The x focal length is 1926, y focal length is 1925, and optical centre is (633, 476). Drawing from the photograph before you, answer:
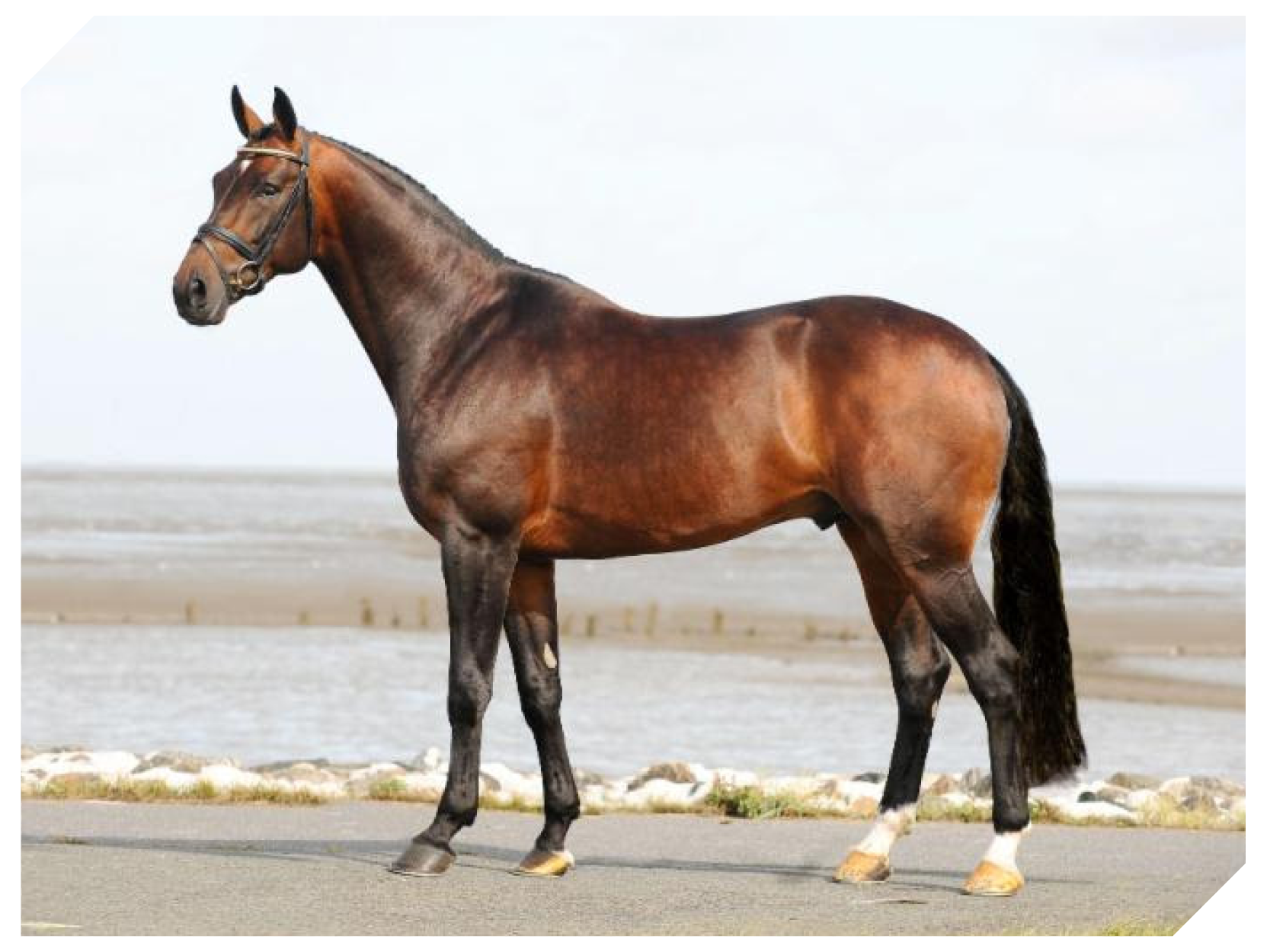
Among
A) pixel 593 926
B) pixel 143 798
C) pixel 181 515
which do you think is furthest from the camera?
pixel 181 515

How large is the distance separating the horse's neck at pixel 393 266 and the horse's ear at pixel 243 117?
0.98 ft

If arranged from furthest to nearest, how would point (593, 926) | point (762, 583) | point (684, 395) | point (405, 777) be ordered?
point (762, 583) < point (405, 777) < point (684, 395) < point (593, 926)

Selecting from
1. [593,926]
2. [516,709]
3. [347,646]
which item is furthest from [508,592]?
[347,646]

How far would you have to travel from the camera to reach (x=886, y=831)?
26.6ft

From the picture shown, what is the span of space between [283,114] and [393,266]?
31.2 inches

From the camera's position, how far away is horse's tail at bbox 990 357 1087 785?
8070mm

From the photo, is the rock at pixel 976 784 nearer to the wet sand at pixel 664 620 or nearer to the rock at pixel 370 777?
the rock at pixel 370 777

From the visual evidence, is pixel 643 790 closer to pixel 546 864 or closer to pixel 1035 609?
pixel 546 864

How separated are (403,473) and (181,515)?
6085cm

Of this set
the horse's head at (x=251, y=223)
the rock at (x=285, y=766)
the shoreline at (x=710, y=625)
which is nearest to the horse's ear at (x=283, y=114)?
the horse's head at (x=251, y=223)

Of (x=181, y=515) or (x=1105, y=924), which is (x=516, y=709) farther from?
(x=181, y=515)

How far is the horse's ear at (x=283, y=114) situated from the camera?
26.4ft

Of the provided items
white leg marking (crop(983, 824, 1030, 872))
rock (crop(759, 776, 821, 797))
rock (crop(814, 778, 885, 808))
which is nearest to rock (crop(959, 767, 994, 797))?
rock (crop(814, 778, 885, 808))

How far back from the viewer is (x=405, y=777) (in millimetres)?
11375
